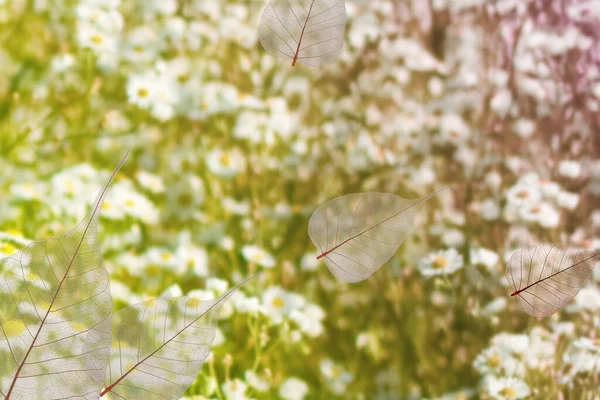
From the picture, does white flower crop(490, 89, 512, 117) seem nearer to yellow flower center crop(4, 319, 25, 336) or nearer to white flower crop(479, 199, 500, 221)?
white flower crop(479, 199, 500, 221)

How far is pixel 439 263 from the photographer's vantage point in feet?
2.14

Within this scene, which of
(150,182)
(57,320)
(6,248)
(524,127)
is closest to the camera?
(57,320)

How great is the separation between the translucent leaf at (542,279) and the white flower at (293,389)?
1.22 ft

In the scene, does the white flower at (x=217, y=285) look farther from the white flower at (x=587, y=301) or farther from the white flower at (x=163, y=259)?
the white flower at (x=587, y=301)

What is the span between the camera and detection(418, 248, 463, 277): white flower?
0.61 meters

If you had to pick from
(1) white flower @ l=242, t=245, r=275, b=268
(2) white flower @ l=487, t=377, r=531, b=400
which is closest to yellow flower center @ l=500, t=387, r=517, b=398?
(2) white flower @ l=487, t=377, r=531, b=400

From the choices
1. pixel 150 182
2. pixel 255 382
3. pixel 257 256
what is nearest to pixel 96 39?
pixel 150 182

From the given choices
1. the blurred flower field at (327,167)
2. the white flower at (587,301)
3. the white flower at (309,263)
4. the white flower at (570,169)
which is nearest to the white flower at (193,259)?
the blurred flower field at (327,167)

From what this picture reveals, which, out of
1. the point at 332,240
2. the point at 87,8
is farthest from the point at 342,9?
the point at 87,8

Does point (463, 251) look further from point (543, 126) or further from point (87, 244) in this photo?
point (87, 244)

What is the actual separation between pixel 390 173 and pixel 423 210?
0.19 ft

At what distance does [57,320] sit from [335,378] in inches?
18.6

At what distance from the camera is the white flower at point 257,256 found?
25.0 inches

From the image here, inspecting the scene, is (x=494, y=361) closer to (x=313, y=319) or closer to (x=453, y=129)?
(x=313, y=319)
